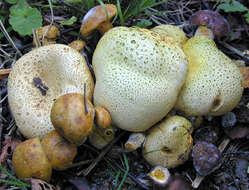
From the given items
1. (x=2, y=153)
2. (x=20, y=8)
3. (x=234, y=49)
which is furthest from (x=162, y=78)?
(x=20, y=8)

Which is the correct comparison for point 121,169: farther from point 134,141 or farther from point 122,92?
point 122,92

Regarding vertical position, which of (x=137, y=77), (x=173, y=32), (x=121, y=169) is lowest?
(x=121, y=169)

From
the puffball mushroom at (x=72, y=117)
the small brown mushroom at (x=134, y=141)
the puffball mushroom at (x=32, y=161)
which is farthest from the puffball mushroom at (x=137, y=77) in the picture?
the puffball mushroom at (x=32, y=161)

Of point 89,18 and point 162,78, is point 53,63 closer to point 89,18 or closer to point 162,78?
point 89,18

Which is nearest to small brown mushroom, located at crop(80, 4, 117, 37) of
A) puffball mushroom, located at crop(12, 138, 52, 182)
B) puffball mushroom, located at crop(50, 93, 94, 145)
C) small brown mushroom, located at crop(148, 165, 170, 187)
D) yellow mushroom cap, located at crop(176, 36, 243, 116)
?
puffball mushroom, located at crop(50, 93, 94, 145)

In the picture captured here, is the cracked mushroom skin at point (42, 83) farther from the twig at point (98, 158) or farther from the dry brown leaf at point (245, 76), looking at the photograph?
the dry brown leaf at point (245, 76)

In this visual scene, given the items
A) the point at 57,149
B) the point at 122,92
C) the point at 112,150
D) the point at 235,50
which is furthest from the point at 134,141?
the point at 235,50

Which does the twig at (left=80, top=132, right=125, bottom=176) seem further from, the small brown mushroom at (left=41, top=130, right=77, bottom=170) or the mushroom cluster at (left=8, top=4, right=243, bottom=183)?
the small brown mushroom at (left=41, top=130, right=77, bottom=170)
